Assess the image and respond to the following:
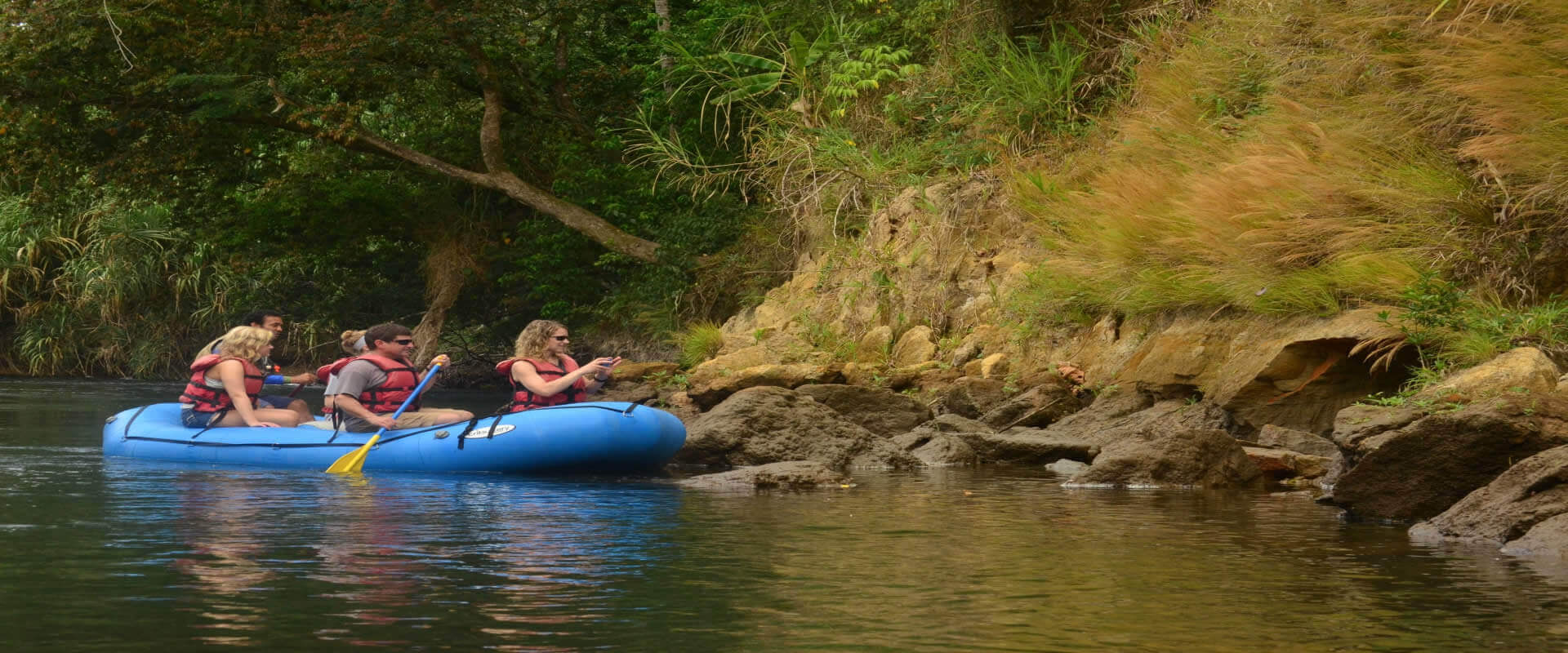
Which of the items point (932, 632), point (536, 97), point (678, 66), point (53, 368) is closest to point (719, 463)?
point (932, 632)

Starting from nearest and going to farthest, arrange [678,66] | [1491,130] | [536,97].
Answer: [1491,130], [678,66], [536,97]

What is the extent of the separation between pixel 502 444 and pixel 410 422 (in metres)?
1.27

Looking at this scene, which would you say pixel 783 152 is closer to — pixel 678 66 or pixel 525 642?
pixel 678 66

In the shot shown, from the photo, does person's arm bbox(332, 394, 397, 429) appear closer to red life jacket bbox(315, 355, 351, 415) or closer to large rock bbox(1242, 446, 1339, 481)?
red life jacket bbox(315, 355, 351, 415)

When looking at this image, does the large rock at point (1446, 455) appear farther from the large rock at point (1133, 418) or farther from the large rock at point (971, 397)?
the large rock at point (971, 397)

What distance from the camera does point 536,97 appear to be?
75.1ft

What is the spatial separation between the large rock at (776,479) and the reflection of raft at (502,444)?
67 cm

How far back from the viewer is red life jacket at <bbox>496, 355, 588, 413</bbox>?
11.4 meters

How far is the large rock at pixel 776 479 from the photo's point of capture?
991 cm

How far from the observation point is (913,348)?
15.8 m

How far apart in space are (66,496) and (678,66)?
1175 centimetres

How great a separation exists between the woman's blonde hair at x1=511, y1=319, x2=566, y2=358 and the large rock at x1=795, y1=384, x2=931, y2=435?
86.2 inches

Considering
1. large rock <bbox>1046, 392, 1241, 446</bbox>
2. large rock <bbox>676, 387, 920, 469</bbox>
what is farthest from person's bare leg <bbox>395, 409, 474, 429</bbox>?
large rock <bbox>1046, 392, 1241, 446</bbox>

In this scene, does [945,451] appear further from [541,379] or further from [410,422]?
[410,422]
